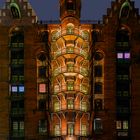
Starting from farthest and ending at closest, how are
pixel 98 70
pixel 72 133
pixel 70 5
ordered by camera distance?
pixel 70 5 < pixel 98 70 < pixel 72 133

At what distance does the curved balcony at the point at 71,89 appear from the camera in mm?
109812

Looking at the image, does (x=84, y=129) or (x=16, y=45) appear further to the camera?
(x=16, y=45)

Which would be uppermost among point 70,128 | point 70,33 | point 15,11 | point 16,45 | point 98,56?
point 15,11

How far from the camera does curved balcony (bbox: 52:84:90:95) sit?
109812 millimetres

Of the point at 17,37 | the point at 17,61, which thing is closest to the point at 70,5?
the point at 17,37

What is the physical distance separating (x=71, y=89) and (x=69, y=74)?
6.81 feet

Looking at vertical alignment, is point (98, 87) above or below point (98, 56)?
below

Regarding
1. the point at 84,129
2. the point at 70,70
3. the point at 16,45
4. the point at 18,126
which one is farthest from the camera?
the point at 16,45

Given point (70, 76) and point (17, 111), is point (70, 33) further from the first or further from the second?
point (17, 111)

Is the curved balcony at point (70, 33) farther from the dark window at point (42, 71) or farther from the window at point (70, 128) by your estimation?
the window at point (70, 128)

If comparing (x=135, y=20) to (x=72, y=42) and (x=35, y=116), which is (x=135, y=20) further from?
(x=35, y=116)

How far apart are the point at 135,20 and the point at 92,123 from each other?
16154 mm

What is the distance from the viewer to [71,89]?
110 meters

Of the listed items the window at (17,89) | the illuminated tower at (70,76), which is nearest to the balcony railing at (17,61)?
the window at (17,89)
